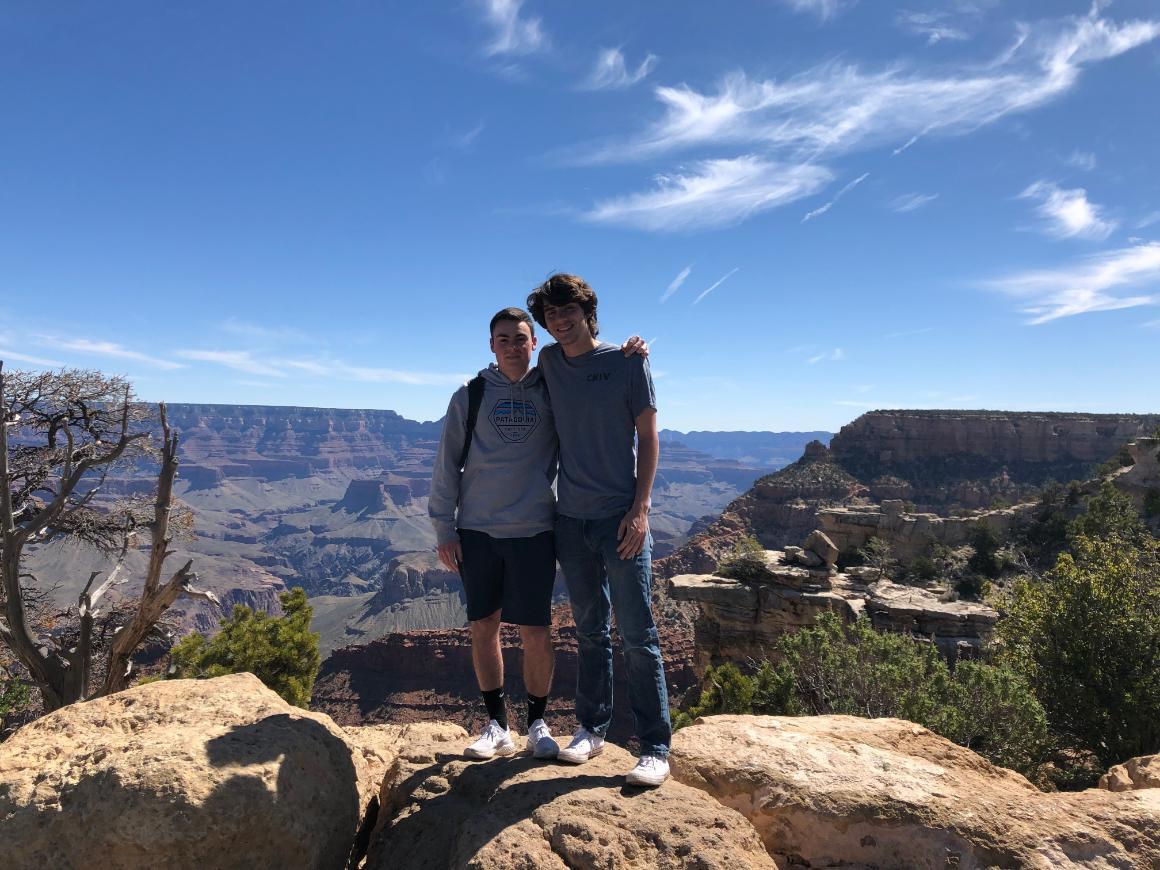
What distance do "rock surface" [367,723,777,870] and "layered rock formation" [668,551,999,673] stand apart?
24378 millimetres

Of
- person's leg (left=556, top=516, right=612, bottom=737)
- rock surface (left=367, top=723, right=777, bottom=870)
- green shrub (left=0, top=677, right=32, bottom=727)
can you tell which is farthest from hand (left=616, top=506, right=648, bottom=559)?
green shrub (left=0, top=677, right=32, bottom=727)

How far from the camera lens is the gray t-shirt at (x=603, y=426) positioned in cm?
438

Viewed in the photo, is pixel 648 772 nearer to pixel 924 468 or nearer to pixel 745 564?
pixel 745 564

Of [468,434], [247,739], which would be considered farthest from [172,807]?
[468,434]

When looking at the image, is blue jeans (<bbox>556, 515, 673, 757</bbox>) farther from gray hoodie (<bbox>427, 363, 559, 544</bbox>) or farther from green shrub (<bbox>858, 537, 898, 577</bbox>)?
green shrub (<bbox>858, 537, 898, 577</bbox>)

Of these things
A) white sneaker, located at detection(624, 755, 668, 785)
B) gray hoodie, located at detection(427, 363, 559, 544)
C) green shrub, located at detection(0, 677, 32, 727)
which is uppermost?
gray hoodie, located at detection(427, 363, 559, 544)

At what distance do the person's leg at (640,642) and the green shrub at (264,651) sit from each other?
1299 centimetres

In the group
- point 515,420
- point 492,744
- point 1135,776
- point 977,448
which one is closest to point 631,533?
point 515,420

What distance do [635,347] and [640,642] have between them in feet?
6.48

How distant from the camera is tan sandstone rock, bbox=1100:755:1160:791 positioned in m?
4.83

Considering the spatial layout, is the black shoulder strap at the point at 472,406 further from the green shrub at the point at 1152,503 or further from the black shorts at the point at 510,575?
the green shrub at the point at 1152,503

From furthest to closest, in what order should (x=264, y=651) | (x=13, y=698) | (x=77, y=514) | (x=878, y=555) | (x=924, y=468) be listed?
(x=924, y=468) → (x=878, y=555) → (x=264, y=651) → (x=77, y=514) → (x=13, y=698)

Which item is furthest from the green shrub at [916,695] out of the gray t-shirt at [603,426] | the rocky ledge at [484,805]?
the gray t-shirt at [603,426]

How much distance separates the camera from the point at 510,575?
462cm
